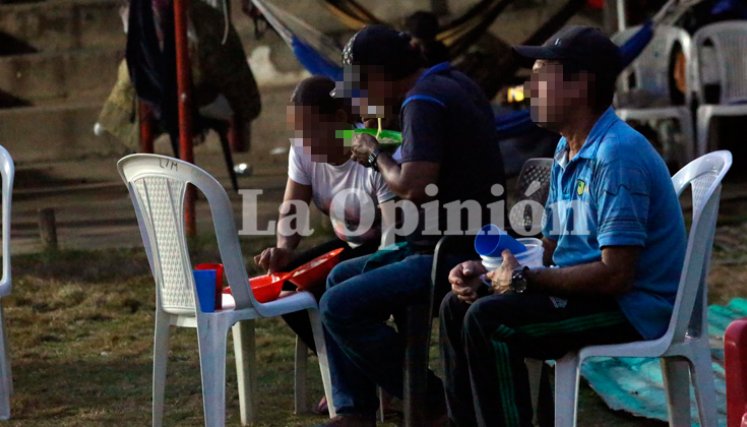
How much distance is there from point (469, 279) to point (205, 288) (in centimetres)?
102

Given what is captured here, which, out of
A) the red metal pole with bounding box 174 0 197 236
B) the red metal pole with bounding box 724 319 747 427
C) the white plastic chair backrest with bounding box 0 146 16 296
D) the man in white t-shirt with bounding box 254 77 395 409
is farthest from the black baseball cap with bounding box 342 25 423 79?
the red metal pole with bounding box 174 0 197 236

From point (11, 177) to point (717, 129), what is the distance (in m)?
6.35

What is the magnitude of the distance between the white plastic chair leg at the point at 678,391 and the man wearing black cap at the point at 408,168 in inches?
29.4

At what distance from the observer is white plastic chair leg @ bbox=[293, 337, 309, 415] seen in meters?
4.92

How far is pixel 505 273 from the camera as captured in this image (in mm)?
3639

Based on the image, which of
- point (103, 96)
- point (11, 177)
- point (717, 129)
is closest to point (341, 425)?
point (11, 177)

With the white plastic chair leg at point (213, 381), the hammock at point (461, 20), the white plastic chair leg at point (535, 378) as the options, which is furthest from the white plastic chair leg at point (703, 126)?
the white plastic chair leg at point (213, 381)

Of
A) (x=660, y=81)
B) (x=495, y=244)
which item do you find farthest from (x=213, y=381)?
(x=660, y=81)

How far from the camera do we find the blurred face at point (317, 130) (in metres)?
4.59

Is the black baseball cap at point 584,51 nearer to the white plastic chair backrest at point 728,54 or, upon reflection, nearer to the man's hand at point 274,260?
the man's hand at point 274,260

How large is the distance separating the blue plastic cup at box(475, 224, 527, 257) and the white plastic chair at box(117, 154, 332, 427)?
93cm

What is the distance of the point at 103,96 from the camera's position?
37.5 ft

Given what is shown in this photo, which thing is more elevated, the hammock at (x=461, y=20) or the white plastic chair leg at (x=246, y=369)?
the hammock at (x=461, y=20)

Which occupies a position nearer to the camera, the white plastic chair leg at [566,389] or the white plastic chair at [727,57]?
the white plastic chair leg at [566,389]
